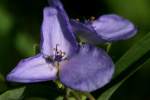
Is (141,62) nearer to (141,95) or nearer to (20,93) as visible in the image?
(20,93)

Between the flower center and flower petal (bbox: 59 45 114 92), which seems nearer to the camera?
Answer: flower petal (bbox: 59 45 114 92)

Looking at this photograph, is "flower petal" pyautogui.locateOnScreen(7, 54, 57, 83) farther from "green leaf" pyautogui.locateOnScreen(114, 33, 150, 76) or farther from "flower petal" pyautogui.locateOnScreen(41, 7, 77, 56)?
"green leaf" pyautogui.locateOnScreen(114, 33, 150, 76)

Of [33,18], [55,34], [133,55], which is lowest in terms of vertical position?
[33,18]

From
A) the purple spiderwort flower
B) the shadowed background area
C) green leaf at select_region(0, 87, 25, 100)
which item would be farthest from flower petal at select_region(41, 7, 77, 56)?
the shadowed background area

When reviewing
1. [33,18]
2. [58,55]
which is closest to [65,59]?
[58,55]

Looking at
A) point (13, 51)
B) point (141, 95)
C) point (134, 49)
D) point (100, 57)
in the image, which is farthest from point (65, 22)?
point (13, 51)

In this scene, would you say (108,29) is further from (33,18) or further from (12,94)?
(33,18)

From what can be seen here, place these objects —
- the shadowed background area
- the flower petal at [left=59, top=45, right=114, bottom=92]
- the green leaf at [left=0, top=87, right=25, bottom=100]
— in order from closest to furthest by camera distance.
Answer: the flower petal at [left=59, top=45, right=114, bottom=92] < the green leaf at [left=0, top=87, right=25, bottom=100] < the shadowed background area

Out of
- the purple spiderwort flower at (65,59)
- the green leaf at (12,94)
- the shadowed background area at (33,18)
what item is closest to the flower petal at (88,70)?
the purple spiderwort flower at (65,59)
